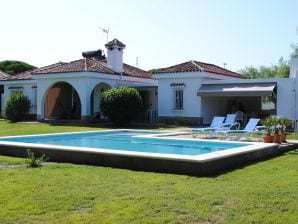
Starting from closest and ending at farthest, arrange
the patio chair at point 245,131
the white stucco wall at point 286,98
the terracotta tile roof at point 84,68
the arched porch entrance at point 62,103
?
the patio chair at point 245,131 → the white stucco wall at point 286,98 → the terracotta tile roof at point 84,68 → the arched porch entrance at point 62,103

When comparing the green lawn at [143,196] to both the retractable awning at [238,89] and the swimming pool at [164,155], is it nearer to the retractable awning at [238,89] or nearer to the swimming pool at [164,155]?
the swimming pool at [164,155]

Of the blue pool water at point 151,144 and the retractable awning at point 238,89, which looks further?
the retractable awning at point 238,89

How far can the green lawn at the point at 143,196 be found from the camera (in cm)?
736

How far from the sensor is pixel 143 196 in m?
8.77

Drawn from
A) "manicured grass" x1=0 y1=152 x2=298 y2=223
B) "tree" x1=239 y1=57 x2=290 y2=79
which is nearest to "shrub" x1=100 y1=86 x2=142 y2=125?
"manicured grass" x1=0 y1=152 x2=298 y2=223

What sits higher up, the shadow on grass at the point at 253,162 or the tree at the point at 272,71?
the tree at the point at 272,71

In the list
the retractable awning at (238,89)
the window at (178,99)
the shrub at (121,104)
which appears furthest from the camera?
the window at (178,99)

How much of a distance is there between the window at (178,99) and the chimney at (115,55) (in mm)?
7282

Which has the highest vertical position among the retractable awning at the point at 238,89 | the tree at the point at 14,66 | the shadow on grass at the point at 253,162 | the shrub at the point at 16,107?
the tree at the point at 14,66

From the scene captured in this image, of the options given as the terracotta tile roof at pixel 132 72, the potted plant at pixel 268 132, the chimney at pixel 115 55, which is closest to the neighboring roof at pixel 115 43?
the chimney at pixel 115 55

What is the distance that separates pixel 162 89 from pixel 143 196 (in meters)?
28.4

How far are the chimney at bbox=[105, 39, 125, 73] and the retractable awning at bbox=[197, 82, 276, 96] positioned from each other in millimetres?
9705

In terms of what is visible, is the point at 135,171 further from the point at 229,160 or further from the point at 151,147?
the point at 151,147

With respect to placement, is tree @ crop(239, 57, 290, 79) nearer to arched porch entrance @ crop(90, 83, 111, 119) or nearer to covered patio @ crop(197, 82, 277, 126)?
covered patio @ crop(197, 82, 277, 126)
